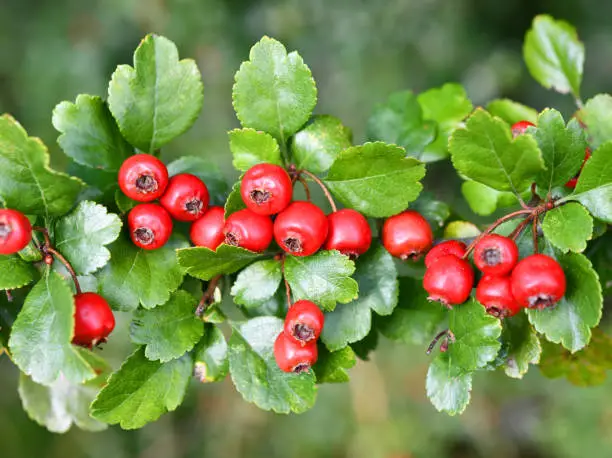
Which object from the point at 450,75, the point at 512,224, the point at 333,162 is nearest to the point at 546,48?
the point at 512,224

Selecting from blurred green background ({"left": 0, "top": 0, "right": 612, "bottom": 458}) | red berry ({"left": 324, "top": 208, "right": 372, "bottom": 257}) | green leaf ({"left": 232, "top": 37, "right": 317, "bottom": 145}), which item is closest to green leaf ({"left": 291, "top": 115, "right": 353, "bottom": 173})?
green leaf ({"left": 232, "top": 37, "right": 317, "bottom": 145})

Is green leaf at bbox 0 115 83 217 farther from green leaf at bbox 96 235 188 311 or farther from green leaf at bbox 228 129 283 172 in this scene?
green leaf at bbox 228 129 283 172

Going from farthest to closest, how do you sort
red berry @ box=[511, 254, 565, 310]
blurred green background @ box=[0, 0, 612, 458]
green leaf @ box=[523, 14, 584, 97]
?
blurred green background @ box=[0, 0, 612, 458]
green leaf @ box=[523, 14, 584, 97]
red berry @ box=[511, 254, 565, 310]

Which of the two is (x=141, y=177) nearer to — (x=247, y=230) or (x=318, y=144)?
(x=247, y=230)

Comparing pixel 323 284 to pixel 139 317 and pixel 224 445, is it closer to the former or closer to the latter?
pixel 139 317

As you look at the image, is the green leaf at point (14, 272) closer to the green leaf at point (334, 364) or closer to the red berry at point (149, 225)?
the red berry at point (149, 225)

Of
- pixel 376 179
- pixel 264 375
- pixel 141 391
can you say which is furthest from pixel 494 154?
pixel 141 391
